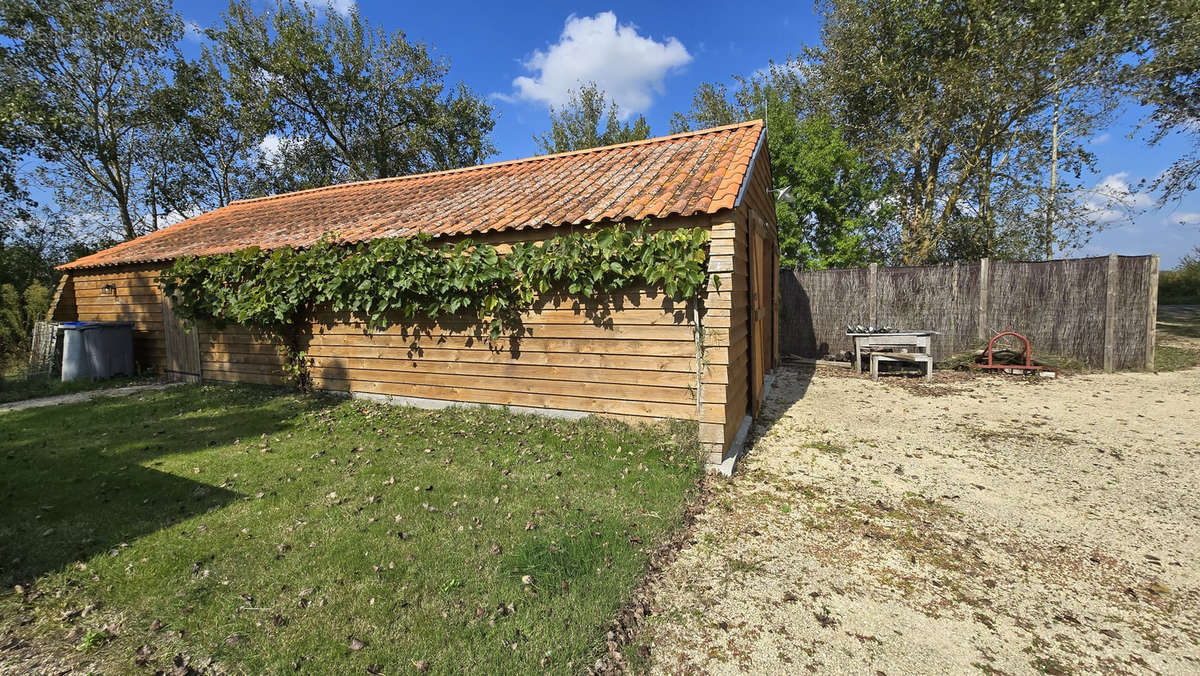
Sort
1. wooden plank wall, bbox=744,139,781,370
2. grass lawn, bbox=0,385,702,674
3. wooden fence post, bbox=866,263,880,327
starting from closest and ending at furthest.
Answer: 1. grass lawn, bbox=0,385,702,674
2. wooden plank wall, bbox=744,139,781,370
3. wooden fence post, bbox=866,263,880,327

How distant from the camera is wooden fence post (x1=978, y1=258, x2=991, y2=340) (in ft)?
30.1

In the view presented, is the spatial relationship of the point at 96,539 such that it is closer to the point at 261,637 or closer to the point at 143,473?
the point at 143,473

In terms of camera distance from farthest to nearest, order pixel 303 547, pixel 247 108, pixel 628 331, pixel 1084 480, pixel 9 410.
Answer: pixel 247 108 < pixel 9 410 < pixel 628 331 < pixel 1084 480 < pixel 303 547

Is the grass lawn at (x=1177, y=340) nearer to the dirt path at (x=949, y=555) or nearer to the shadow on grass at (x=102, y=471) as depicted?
the dirt path at (x=949, y=555)

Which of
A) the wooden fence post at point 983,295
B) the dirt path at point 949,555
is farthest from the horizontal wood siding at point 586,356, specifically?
the wooden fence post at point 983,295

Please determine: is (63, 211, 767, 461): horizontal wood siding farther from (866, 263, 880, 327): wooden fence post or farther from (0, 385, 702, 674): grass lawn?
(866, 263, 880, 327): wooden fence post

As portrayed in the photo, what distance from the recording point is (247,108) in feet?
55.3

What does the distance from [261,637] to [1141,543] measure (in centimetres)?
543

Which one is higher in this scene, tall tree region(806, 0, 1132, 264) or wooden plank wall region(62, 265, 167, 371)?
tall tree region(806, 0, 1132, 264)

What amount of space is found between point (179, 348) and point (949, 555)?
38.7ft

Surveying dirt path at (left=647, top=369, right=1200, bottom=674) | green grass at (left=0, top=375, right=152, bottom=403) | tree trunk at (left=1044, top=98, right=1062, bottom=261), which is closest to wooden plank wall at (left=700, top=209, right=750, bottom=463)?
dirt path at (left=647, top=369, right=1200, bottom=674)

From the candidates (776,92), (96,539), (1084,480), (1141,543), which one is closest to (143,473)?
(96,539)

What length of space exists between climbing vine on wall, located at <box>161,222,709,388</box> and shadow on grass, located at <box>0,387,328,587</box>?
1.49 m

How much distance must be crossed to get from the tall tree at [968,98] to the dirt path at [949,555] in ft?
32.7
